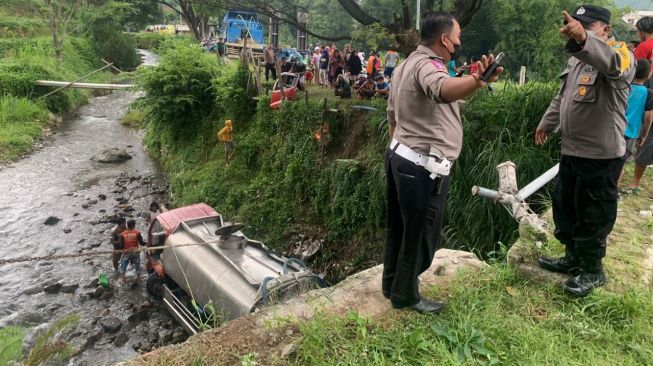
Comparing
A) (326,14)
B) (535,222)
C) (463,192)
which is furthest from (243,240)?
(326,14)

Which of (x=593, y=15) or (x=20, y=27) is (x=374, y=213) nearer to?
(x=593, y=15)

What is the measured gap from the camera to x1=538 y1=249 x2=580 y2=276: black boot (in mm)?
3539

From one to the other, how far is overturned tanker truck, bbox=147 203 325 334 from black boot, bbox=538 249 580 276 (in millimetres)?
2788

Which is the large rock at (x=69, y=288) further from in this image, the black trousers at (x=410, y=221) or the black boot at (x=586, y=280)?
the black boot at (x=586, y=280)

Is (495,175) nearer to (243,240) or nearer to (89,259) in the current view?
(243,240)

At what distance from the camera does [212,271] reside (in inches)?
249

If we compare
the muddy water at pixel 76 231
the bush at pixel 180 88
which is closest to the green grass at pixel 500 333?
the muddy water at pixel 76 231

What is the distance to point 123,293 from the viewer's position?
8.95m

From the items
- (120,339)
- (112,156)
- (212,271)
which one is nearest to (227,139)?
(120,339)

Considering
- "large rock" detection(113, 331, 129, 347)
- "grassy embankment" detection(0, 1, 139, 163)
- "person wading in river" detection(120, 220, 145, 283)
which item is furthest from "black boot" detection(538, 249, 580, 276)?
"grassy embankment" detection(0, 1, 139, 163)

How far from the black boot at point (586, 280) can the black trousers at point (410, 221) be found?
1128 mm

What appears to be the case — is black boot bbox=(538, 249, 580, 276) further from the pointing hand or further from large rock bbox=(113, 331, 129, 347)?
large rock bbox=(113, 331, 129, 347)

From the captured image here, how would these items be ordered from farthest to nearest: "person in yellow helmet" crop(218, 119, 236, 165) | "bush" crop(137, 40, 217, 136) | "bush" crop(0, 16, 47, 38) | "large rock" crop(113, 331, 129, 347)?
"bush" crop(0, 16, 47, 38), "bush" crop(137, 40, 217, 136), "person in yellow helmet" crop(218, 119, 236, 165), "large rock" crop(113, 331, 129, 347)

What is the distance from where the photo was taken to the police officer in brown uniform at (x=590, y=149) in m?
3.00
